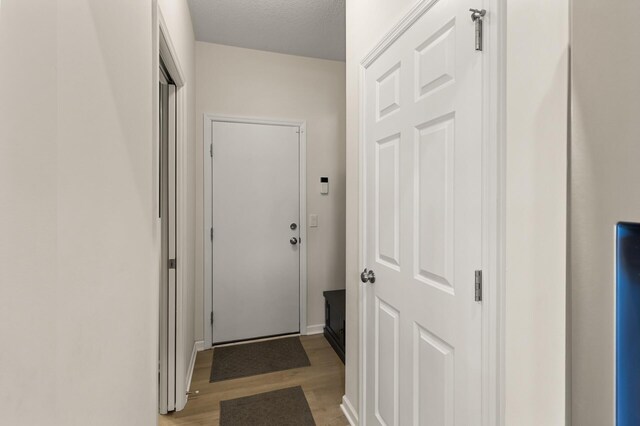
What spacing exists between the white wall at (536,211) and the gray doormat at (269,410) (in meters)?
1.41

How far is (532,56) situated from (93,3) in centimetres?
106

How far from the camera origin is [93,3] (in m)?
0.72

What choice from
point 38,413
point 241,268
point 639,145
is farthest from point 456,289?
point 241,268

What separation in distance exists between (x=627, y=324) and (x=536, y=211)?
321 millimetres

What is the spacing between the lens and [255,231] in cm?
299

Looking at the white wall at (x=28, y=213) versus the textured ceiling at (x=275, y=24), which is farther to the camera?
the textured ceiling at (x=275, y=24)

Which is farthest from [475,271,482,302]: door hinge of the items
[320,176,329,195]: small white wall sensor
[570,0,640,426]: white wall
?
[320,176,329,195]: small white wall sensor

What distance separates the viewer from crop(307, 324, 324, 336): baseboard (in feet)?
10.3

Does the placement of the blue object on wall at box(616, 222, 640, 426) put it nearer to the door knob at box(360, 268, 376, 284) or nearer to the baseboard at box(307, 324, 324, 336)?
the door knob at box(360, 268, 376, 284)

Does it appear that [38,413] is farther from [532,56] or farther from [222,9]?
[222,9]

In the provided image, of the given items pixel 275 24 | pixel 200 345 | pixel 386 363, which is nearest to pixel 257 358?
pixel 200 345

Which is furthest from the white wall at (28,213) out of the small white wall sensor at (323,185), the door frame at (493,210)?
the small white wall sensor at (323,185)

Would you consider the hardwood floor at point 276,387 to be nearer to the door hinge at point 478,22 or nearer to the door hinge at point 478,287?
the door hinge at point 478,287

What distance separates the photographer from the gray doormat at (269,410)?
1.89 metres
